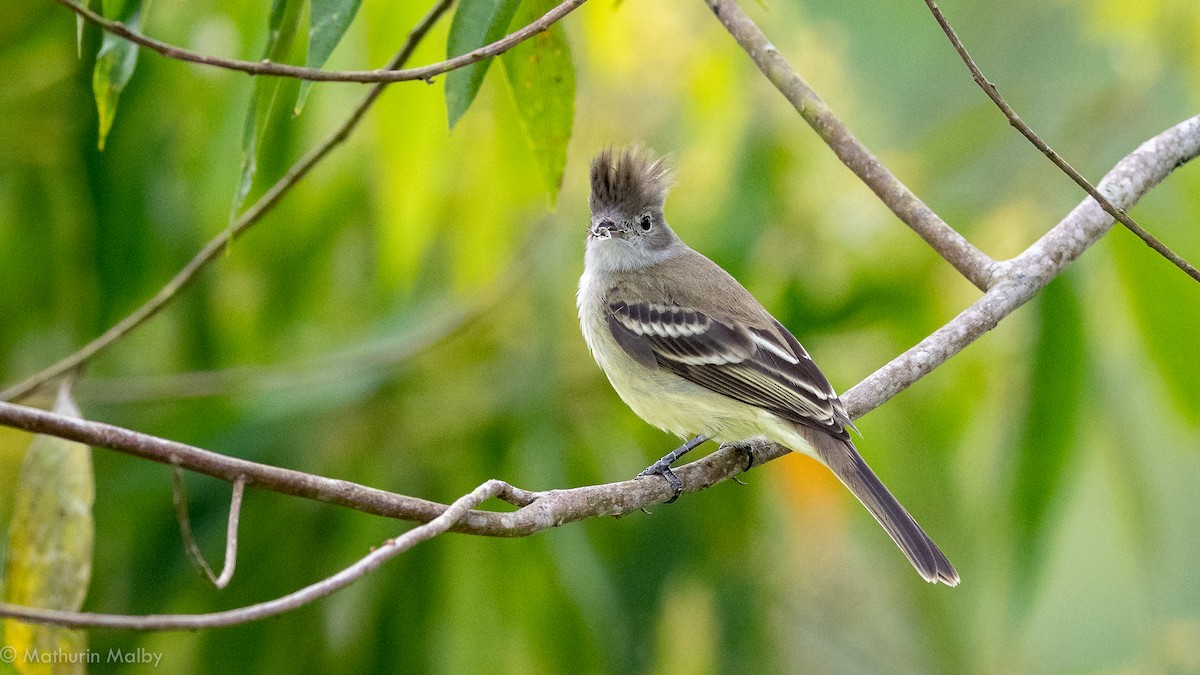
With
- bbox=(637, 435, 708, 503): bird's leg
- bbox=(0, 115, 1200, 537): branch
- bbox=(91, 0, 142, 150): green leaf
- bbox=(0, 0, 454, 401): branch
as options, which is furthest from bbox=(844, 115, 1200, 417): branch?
bbox=(91, 0, 142, 150): green leaf

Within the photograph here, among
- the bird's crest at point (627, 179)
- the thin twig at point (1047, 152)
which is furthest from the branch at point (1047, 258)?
the bird's crest at point (627, 179)

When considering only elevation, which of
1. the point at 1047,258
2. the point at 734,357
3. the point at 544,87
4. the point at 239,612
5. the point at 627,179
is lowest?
the point at 239,612

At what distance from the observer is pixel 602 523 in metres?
4.36

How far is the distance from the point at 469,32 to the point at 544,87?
1.01 feet

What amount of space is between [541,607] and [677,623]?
21.2 inches

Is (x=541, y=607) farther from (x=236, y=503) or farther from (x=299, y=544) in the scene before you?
(x=236, y=503)

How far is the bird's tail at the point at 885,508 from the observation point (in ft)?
9.32

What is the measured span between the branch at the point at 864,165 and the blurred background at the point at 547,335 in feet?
2.66

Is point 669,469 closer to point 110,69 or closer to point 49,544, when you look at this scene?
point 49,544

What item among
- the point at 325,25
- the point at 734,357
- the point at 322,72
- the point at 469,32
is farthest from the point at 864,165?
the point at 322,72

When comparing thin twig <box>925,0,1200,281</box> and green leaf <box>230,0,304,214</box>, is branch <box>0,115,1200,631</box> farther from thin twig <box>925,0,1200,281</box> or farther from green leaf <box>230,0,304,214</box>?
green leaf <box>230,0,304,214</box>

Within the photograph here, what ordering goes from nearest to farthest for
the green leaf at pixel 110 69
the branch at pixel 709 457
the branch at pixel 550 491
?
the branch at pixel 550 491
the branch at pixel 709 457
the green leaf at pixel 110 69

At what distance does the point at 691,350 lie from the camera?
3.37 metres

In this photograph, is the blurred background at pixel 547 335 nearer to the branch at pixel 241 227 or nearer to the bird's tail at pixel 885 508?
the branch at pixel 241 227
